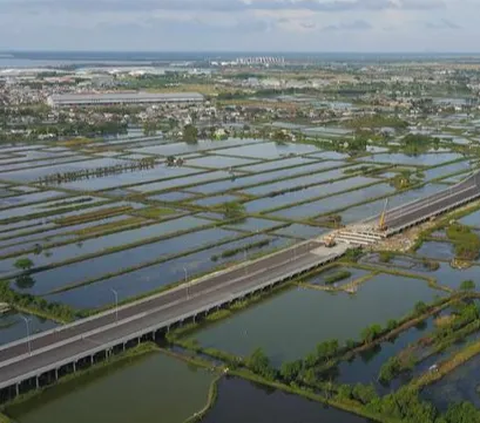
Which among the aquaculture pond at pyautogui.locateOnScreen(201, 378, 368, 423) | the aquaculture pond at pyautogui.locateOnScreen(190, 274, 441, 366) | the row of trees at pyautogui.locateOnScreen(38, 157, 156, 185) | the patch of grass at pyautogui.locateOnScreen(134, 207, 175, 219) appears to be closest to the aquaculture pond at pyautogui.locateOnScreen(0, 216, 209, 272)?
the patch of grass at pyautogui.locateOnScreen(134, 207, 175, 219)

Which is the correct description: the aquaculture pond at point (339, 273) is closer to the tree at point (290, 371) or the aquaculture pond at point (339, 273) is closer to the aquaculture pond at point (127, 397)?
the tree at point (290, 371)

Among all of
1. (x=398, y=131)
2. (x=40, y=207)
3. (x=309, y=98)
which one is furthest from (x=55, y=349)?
(x=309, y=98)

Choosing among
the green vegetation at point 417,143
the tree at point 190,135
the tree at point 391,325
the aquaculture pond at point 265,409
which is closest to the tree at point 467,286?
the tree at point 391,325

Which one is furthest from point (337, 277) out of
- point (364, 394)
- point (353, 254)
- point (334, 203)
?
point (334, 203)

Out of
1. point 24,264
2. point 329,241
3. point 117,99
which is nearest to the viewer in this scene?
point 24,264

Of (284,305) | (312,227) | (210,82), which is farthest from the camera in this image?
(210,82)

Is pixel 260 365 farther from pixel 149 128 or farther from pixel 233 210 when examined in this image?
pixel 149 128

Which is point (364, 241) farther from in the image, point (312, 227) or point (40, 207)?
point (40, 207)
